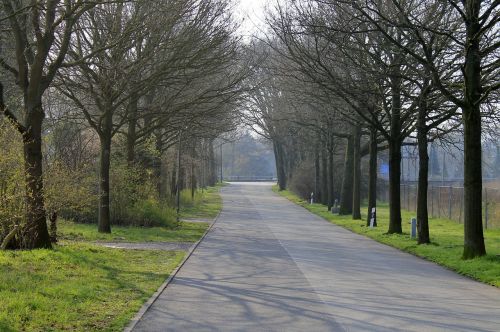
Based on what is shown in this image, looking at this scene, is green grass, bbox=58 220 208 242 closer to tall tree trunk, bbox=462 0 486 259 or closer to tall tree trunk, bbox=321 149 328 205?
tall tree trunk, bbox=462 0 486 259

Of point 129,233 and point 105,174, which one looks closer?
point 105,174

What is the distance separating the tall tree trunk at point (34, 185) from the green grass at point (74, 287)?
558 millimetres

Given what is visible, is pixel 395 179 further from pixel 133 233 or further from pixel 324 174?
pixel 324 174

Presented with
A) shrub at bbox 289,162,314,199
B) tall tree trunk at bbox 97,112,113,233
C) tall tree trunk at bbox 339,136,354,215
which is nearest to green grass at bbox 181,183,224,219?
tall tree trunk at bbox 339,136,354,215

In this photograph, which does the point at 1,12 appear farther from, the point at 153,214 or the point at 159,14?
the point at 153,214

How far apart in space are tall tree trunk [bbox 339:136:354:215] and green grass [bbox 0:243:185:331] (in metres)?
21.5

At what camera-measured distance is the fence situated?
28017 mm

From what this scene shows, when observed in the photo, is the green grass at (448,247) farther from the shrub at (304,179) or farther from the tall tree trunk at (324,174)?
the shrub at (304,179)

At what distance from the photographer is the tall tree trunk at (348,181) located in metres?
35.8

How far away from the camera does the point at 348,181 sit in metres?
36.2

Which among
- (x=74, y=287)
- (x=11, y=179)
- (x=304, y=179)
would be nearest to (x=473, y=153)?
(x=74, y=287)

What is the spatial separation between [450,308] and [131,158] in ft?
61.6

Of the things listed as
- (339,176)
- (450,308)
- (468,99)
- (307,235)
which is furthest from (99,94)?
(339,176)

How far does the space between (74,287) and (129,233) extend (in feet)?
41.7
